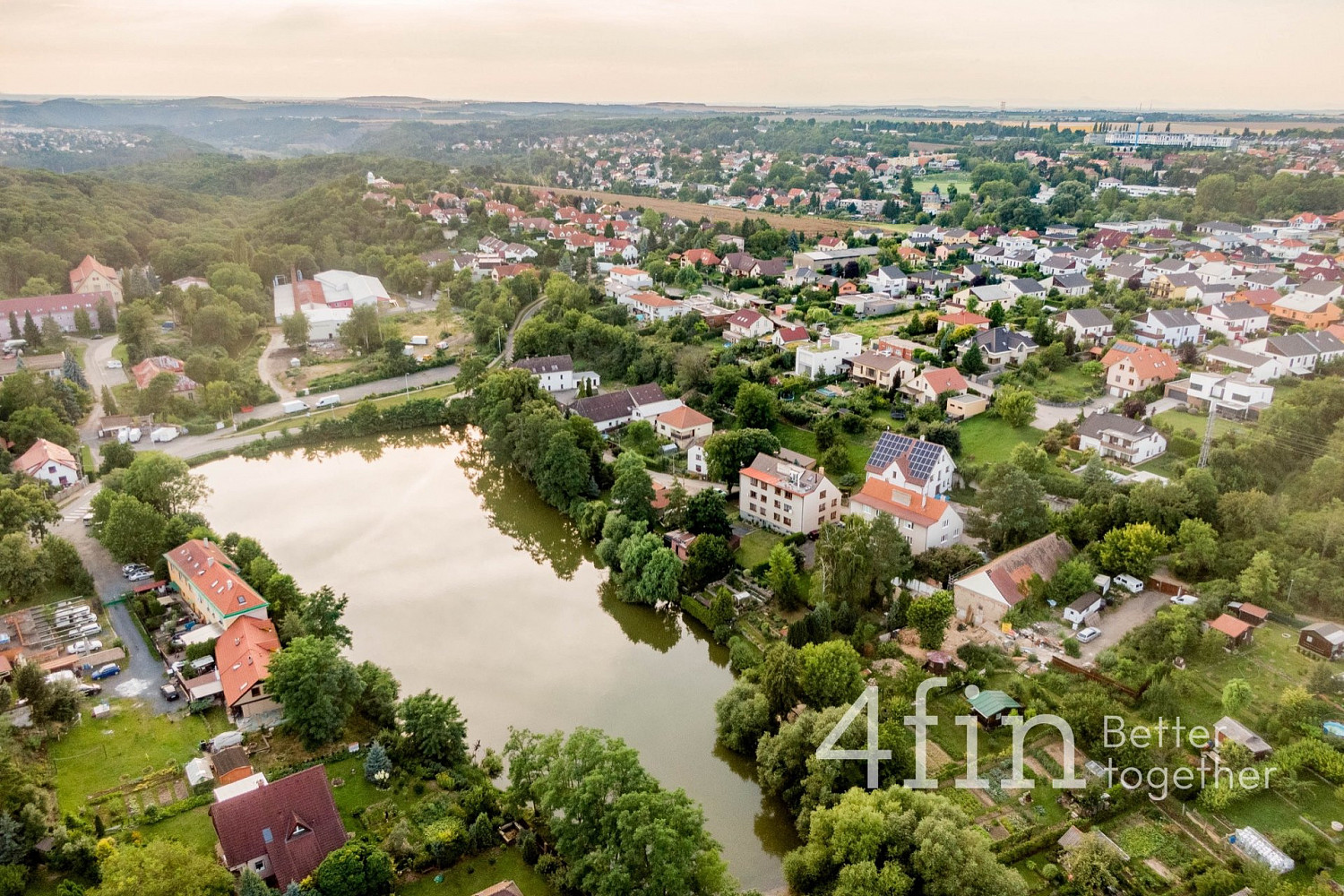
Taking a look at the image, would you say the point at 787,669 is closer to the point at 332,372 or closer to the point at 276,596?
the point at 276,596

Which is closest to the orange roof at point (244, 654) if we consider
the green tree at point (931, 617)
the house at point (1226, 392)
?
the green tree at point (931, 617)

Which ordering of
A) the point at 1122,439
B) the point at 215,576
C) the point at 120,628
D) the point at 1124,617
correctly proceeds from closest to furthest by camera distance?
1. the point at 1124,617
2. the point at 215,576
3. the point at 120,628
4. the point at 1122,439

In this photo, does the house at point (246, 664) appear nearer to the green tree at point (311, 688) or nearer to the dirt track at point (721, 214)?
the green tree at point (311, 688)

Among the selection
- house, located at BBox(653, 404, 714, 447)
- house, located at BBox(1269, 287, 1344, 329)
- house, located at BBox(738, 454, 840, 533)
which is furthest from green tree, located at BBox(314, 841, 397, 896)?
house, located at BBox(1269, 287, 1344, 329)

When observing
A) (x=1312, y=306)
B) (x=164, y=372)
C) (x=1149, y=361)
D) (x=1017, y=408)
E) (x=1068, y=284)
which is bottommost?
(x=164, y=372)

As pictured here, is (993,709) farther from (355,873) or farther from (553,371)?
(553,371)

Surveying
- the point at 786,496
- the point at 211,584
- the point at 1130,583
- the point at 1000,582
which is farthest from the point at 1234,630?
the point at 211,584

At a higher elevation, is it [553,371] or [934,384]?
[934,384]
